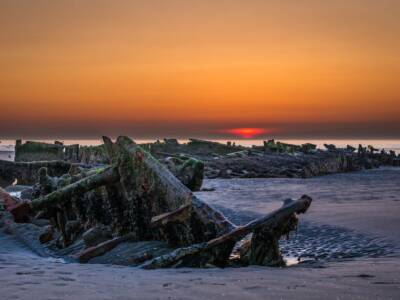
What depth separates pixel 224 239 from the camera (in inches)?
266

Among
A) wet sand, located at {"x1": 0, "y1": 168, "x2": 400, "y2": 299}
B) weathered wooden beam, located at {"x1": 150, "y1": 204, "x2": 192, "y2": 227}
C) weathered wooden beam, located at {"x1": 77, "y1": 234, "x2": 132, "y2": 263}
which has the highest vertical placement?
weathered wooden beam, located at {"x1": 150, "y1": 204, "x2": 192, "y2": 227}

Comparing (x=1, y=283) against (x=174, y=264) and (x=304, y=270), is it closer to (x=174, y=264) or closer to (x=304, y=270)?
(x=174, y=264)

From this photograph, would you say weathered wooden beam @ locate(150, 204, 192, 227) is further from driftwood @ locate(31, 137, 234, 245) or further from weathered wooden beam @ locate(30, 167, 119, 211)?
weathered wooden beam @ locate(30, 167, 119, 211)

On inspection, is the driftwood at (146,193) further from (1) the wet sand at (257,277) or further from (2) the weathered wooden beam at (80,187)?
(1) the wet sand at (257,277)

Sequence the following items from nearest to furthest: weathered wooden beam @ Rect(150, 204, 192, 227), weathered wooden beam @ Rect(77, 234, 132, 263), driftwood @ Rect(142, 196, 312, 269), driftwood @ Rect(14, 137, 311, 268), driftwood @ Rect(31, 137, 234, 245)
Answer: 1. driftwood @ Rect(142, 196, 312, 269)
2. driftwood @ Rect(14, 137, 311, 268)
3. weathered wooden beam @ Rect(150, 204, 192, 227)
4. driftwood @ Rect(31, 137, 234, 245)
5. weathered wooden beam @ Rect(77, 234, 132, 263)

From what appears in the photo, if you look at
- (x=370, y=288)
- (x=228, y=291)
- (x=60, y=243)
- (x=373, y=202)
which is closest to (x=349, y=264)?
(x=370, y=288)

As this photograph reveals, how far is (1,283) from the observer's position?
197 inches

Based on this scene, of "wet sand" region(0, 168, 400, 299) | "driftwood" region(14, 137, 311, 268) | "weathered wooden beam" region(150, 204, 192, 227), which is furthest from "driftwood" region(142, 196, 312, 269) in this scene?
"weathered wooden beam" region(150, 204, 192, 227)

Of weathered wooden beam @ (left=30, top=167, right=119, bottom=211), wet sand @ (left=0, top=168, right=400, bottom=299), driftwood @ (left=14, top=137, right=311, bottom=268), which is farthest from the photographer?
weathered wooden beam @ (left=30, top=167, right=119, bottom=211)

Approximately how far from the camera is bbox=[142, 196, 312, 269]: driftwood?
263 inches

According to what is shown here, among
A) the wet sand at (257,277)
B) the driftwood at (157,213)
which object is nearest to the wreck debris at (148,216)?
the driftwood at (157,213)

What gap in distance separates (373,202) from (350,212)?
2830 mm

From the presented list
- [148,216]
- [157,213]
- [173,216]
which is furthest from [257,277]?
[148,216]

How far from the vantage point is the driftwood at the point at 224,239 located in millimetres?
6680
